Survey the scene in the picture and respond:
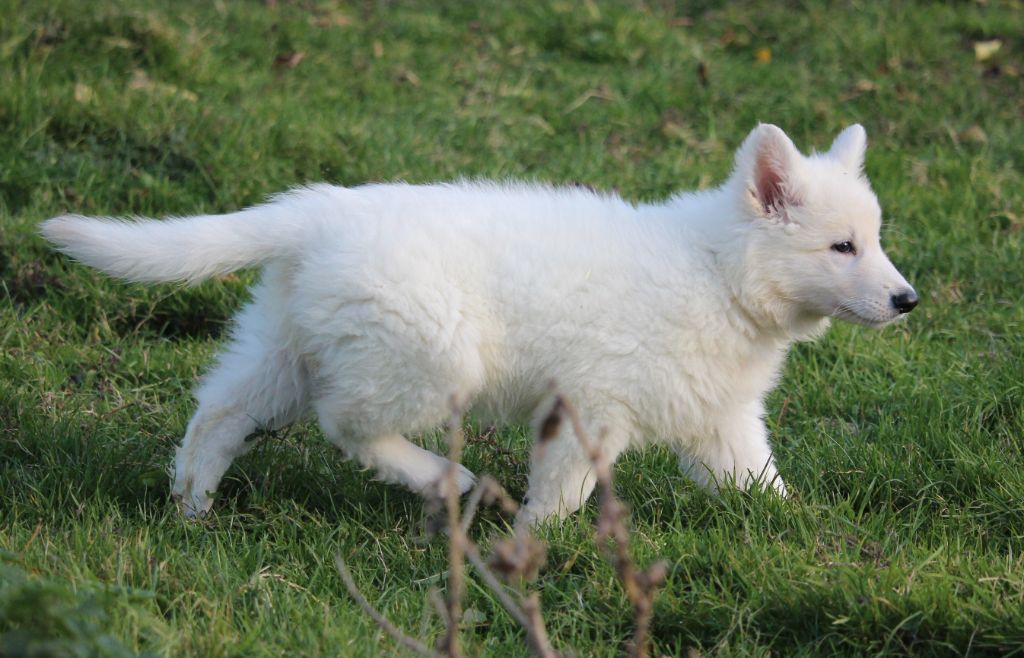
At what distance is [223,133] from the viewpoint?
5883mm

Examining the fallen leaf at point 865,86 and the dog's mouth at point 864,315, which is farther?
the fallen leaf at point 865,86

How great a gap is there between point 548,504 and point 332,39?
15.2ft

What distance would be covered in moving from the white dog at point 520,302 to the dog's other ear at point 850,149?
0.09 metres

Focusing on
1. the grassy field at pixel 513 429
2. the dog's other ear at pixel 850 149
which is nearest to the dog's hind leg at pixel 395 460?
the grassy field at pixel 513 429

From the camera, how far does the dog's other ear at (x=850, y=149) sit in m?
4.05

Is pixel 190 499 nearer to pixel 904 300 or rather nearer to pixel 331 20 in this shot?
pixel 904 300

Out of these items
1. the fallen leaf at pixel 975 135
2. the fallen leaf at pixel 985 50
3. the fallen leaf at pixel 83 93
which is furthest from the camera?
the fallen leaf at pixel 985 50

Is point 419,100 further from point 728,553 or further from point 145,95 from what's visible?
point 728,553

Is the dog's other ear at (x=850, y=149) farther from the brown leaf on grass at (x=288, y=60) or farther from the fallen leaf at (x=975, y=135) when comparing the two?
the brown leaf on grass at (x=288, y=60)

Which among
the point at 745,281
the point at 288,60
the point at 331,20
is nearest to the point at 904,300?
the point at 745,281

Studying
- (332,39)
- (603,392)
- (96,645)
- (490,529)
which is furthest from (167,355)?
(332,39)

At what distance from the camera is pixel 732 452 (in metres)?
3.98

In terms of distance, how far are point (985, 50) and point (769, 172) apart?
4557 mm

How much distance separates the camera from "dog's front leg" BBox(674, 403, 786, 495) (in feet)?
12.9
